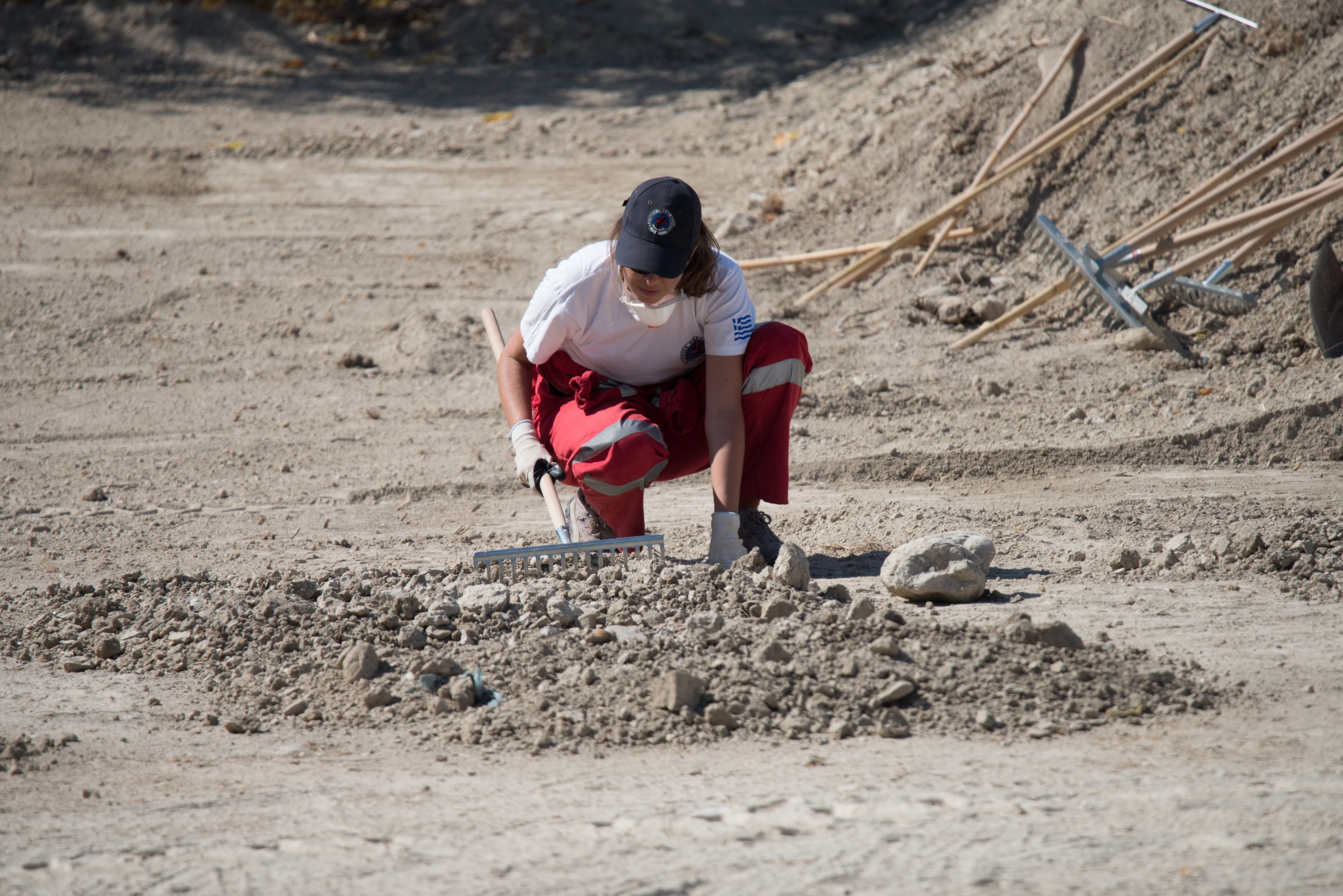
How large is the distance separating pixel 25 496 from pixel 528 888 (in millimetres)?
Result: 3431

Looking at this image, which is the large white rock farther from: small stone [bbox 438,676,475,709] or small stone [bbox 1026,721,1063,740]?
small stone [bbox 438,676,475,709]

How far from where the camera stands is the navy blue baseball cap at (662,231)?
275cm

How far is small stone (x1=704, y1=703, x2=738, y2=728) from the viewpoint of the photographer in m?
2.18

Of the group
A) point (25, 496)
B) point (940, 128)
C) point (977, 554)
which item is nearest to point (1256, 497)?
point (977, 554)

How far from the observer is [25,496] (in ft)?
13.5

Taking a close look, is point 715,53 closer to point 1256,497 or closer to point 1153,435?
point 1153,435

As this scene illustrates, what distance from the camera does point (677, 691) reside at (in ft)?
7.23

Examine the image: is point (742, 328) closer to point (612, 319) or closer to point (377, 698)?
point (612, 319)

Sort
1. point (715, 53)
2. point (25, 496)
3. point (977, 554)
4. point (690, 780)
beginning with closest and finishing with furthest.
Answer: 1. point (690, 780)
2. point (977, 554)
3. point (25, 496)
4. point (715, 53)

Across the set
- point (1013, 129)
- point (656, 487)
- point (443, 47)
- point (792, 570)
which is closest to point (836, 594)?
point (792, 570)

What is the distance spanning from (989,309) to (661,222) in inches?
130

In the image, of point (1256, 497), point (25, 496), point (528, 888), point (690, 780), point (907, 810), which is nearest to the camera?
point (528, 888)

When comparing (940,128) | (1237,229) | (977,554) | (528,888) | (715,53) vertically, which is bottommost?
(528,888)

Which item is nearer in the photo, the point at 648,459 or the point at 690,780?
the point at 690,780
